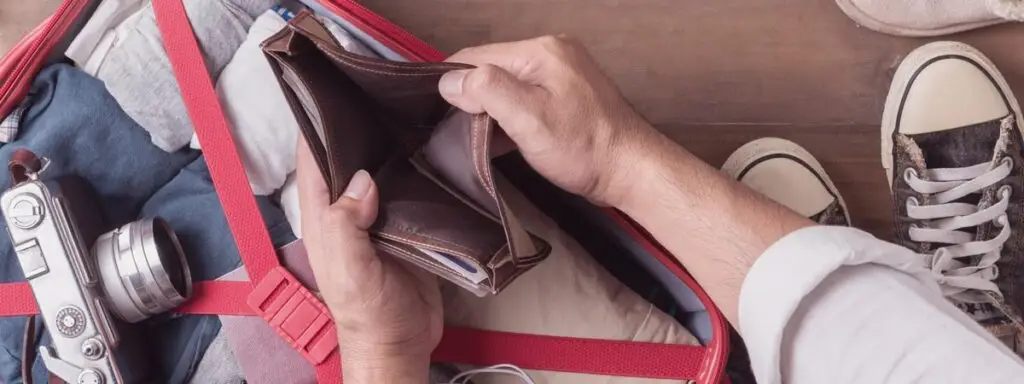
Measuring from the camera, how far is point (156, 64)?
0.68 meters

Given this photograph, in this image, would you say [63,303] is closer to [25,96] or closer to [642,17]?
[25,96]

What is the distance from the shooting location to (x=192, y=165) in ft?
2.29

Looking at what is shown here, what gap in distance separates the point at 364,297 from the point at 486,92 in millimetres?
182

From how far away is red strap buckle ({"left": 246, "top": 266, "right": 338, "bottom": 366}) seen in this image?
0.62m

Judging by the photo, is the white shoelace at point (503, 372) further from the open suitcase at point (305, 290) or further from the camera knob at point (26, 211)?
the camera knob at point (26, 211)

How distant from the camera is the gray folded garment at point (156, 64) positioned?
0.67m

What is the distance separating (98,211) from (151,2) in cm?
19

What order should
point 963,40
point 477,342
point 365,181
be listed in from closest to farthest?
point 365,181 < point 477,342 < point 963,40

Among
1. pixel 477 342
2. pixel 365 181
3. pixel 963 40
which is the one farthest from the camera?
pixel 963 40

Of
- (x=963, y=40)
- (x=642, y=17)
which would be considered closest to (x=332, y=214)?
(x=642, y=17)

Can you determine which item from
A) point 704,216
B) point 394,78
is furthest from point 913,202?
point 394,78

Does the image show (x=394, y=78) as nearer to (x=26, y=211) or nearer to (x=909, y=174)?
(x=26, y=211)

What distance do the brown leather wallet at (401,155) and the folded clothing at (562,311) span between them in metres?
0.06

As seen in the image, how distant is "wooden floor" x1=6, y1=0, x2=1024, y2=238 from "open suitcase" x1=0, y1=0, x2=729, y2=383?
22 centimetres
